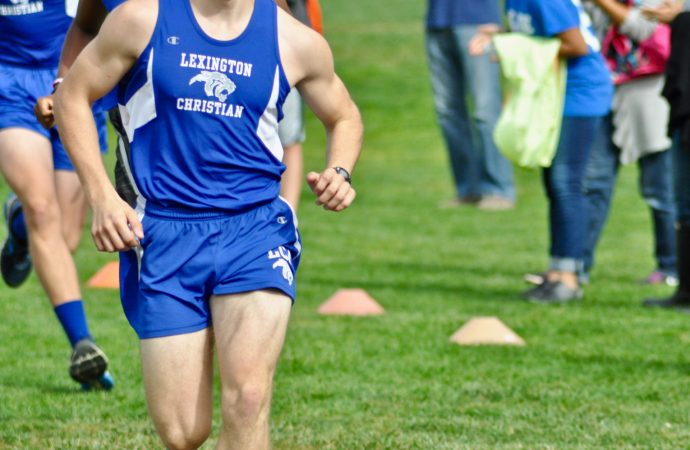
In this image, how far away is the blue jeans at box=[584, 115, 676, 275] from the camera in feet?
33.1

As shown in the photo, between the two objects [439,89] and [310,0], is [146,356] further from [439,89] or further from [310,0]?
[439,89]

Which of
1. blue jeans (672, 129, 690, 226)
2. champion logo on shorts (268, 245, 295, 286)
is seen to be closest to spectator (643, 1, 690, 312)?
blue jeans (672, 129, 690, 226)

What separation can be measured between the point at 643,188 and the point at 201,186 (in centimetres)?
623

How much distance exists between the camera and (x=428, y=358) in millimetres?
7609

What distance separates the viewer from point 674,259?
1025 centimetres

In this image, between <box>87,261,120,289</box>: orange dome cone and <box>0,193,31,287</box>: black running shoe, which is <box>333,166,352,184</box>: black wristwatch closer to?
<box>0,193,31,287</box>: black running shoe

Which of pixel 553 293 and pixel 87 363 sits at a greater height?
pixel 87 363

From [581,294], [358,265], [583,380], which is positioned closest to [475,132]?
[358,265]

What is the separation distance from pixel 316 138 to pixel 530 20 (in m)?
13.5

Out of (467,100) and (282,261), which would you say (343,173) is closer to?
(282,261)

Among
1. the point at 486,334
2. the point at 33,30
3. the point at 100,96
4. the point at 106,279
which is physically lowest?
the point at 106,279

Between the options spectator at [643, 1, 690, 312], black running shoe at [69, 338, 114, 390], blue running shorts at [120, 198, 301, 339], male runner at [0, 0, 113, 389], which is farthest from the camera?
spectator at [643, 1, 690, 312]

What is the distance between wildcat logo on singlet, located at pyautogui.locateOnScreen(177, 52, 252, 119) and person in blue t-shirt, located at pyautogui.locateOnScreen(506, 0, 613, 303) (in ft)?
15.9

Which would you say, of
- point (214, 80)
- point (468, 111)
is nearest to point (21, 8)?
point (214, 80)
